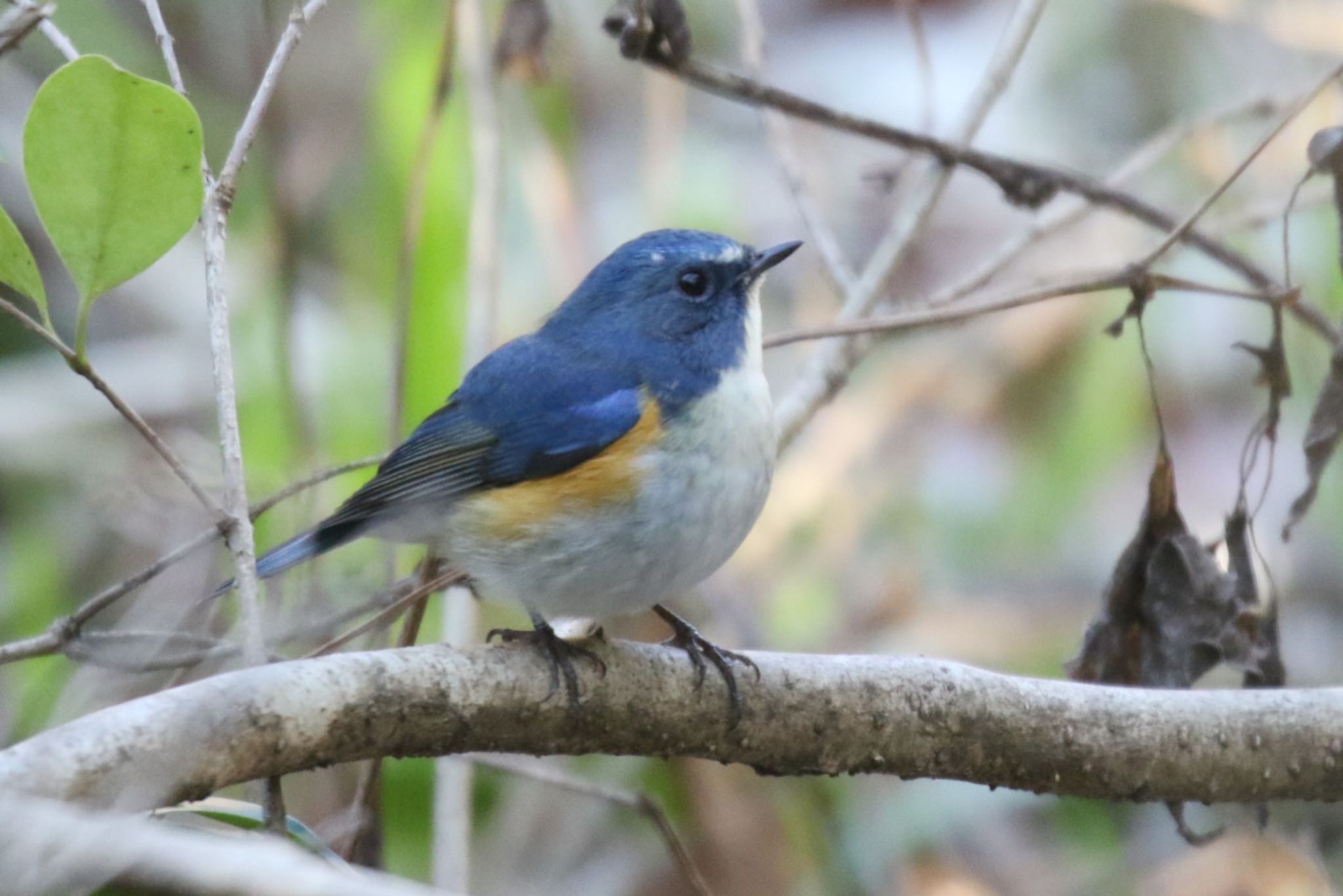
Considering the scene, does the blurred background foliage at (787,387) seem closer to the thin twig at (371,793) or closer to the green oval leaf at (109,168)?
the thin twig at (371,793)

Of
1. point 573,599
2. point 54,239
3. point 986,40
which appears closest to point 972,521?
point 986,40

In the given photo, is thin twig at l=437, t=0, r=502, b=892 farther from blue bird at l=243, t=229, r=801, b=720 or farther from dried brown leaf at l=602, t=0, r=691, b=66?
dried brown leaf at l=602, t=0, r=691, b=66

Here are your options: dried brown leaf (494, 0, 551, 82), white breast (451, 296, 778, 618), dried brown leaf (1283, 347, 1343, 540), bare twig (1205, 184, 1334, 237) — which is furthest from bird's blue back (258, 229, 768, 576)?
bare twig (1205, 184, 1334, 237)

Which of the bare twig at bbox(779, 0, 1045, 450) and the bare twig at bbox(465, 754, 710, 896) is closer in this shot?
the bare twig at bbox(465, 754, 710, 896)

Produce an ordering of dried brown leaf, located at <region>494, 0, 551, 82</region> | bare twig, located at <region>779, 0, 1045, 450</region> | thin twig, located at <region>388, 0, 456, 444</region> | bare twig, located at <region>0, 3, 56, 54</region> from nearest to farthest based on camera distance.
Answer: bare twig, located at <region>0, 3, 56, 54</region> < thin twig, located at <region>388, 0, 456, 444</region> < bare twig, located at <region>779, 0, 1045, 450</region> < dried brown leaf, located at <region>494, 0, 551, 82</region>

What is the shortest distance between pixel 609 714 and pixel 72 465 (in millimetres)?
3887

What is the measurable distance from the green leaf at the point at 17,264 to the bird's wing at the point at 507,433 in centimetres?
93

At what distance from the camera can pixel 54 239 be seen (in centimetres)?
197

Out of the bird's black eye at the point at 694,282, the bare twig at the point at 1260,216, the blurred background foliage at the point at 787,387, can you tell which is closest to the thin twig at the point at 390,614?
the blurred background foliage at the point at 787,387

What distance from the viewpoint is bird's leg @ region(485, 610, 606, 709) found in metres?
2.29

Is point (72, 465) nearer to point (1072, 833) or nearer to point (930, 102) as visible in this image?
point (930, 102)

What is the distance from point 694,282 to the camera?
3166 millimetres

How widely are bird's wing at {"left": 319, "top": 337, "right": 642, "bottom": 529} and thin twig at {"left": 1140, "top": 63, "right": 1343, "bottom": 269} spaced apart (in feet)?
3.40

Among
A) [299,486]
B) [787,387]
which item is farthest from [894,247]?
[787,387]
